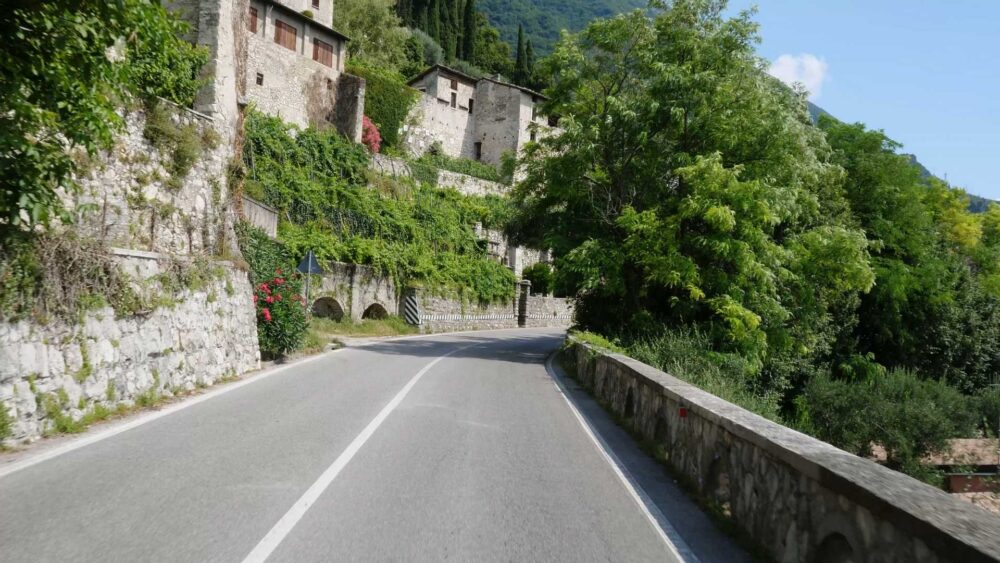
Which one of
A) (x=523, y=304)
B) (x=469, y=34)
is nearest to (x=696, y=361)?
(x=523, y=304)

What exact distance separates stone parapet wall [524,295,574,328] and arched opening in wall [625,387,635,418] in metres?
35.3

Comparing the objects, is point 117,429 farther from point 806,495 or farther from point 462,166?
point 462,166

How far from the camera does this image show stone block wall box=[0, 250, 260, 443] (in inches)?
293

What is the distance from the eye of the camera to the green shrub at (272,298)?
16750 millimetres

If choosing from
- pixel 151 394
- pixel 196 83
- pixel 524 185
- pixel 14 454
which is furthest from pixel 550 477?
pixel 524 185

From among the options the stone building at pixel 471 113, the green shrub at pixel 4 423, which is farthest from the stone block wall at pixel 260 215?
the stone building at pixel 471 113

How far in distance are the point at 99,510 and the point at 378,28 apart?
65609 mm

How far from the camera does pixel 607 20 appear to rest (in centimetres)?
2311

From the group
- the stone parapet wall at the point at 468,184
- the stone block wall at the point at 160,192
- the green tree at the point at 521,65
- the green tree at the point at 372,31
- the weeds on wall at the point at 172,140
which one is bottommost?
the stone block wall at the point at 160,192

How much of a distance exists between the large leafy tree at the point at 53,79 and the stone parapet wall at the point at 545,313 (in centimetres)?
3951

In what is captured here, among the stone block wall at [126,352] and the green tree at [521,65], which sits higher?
the green tree at [521,65]

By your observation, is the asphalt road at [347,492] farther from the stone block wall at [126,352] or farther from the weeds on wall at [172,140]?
the weeds on wall at [172,140]

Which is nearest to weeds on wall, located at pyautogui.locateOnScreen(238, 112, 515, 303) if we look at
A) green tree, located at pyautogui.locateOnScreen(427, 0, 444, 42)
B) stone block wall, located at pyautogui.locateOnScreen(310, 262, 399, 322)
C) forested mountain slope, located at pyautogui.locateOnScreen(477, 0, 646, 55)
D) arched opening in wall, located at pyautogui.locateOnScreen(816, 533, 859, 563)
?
stone block wall, located at pyautogui.locateOnScreen(310, 262, 399, 322)

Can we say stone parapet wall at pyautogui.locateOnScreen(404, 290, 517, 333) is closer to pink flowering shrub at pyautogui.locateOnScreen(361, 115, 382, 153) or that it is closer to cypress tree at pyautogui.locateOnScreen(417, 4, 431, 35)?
pink flowering shrub at pyautogui.locateOnScreen(361, 115, 382, 153)
